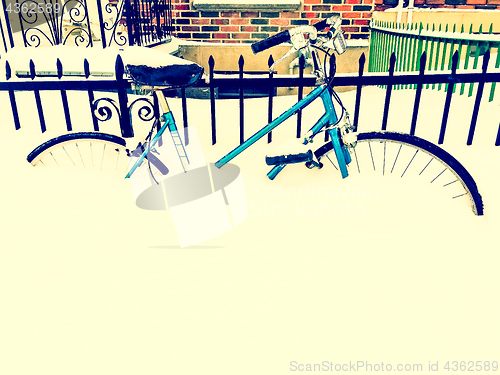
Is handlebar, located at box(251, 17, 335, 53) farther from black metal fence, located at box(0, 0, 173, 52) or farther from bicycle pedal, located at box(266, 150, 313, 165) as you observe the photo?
black metal fence, located at box(0, 0, 173, 52)

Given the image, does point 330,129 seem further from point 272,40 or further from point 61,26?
point 61,26

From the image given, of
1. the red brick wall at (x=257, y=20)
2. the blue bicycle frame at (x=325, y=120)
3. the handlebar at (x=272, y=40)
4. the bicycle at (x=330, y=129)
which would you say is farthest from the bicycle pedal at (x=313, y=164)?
the red brick wall at (x=257, y=20)

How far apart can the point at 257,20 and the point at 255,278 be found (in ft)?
19.8

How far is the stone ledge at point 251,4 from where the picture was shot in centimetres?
697

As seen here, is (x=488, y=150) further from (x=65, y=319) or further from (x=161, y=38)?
(x=161, y=38)

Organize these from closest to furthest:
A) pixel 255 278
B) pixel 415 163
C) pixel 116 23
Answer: pixel 255 278 → pixel 415 163 → pixel 116 23

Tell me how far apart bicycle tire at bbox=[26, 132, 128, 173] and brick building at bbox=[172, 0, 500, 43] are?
4.56 m

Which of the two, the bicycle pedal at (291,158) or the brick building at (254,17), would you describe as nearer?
the bicycle pedal at (291,158)

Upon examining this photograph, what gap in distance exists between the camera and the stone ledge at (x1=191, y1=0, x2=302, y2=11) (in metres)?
6.97

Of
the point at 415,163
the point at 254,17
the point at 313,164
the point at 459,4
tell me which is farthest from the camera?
the point at 459,4

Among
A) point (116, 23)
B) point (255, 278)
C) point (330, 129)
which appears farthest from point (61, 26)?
point (255, 278)

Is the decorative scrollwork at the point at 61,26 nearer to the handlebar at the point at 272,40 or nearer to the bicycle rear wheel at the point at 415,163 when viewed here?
the handlebar at the point at 272,40

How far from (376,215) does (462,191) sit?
73cm

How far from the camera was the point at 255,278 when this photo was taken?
2.28 meters
